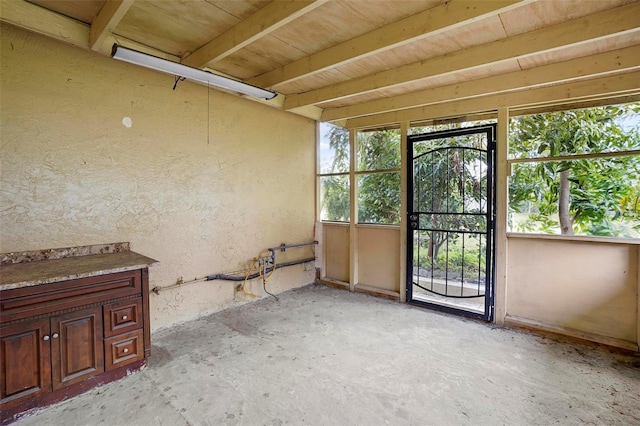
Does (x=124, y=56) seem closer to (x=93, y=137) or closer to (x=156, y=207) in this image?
(x=93, y=137)

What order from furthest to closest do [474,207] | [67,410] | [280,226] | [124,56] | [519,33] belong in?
[280,226] < [474,207] < [519,33] < [124,56] < [67,410]

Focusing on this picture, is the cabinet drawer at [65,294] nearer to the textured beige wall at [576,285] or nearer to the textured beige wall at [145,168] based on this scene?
the textured beige wall at [145,168]

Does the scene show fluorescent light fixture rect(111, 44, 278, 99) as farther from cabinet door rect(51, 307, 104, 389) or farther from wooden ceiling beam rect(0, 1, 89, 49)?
cabinet door rect(51, 307, 104, 389)

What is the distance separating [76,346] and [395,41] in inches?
125

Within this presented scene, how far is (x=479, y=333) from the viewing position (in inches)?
124

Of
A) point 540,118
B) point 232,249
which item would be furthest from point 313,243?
point 540,118

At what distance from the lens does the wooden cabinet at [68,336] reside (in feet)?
6.07

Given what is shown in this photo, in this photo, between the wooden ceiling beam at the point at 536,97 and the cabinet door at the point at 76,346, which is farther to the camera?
the wooden ceiling beam at the point at 536,97

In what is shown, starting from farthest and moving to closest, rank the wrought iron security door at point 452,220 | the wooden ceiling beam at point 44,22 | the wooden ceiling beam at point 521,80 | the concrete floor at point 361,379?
the wrought iron security door at point 452,220, the wooden ceiling beam at point 521,80, the wooden ceiling beam at point 44,22, the concrete floor at point 361,379

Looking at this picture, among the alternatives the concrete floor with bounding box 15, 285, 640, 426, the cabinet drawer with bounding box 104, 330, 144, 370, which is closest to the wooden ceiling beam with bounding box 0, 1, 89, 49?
the cabinet drawer with bounding box 104, 330, 144, 370

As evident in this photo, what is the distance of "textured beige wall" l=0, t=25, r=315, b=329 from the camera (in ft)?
7.73

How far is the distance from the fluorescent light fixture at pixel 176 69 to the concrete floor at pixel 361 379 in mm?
2432

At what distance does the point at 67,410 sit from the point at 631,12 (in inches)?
182

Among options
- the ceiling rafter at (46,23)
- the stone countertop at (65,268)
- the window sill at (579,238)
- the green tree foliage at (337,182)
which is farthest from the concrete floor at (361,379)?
the ceiling rafter at (46,23)
